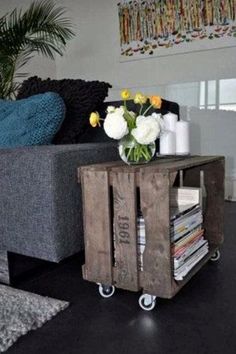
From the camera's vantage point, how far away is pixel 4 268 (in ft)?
3.72

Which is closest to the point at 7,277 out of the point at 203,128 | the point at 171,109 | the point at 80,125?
the point at 80,125

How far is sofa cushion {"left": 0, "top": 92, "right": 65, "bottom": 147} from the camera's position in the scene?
119 centimetres

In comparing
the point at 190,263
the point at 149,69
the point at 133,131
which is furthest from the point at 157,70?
the point at 190,263

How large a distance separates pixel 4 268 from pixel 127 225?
49 cm

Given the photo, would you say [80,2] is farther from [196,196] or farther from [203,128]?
[196,196]

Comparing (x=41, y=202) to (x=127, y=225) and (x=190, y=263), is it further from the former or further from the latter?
(x=190, y=263)

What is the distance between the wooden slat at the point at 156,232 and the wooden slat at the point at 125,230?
0.03 meters

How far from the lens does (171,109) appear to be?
1629 millimetres

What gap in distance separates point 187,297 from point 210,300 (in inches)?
2.8

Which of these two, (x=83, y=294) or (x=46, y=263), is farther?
(x=46, y=263)

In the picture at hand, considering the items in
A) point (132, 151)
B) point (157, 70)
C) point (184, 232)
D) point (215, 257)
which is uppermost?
point (157, 70)

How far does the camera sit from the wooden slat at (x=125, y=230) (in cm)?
95

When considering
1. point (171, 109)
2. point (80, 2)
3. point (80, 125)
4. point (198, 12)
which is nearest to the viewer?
point (80, 125)

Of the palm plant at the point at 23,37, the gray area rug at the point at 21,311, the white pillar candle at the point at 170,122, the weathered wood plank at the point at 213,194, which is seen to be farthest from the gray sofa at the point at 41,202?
the palm plant at the point at 23,37
